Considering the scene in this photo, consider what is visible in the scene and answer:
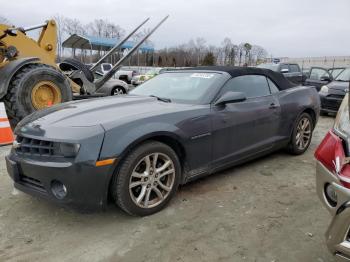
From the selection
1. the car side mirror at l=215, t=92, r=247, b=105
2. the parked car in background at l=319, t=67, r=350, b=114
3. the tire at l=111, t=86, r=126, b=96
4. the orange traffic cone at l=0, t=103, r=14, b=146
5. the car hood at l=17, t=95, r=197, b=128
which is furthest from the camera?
the tire at l=111, t=86, r=126, b=96

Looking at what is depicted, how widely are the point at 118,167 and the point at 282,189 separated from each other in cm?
208

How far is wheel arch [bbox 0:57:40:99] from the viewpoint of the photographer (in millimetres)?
6652

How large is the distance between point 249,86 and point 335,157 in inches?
97.9

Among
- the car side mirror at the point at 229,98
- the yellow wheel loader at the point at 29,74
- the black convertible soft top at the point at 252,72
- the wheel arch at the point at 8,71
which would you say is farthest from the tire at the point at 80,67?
the car side mirror at the point at 229,98

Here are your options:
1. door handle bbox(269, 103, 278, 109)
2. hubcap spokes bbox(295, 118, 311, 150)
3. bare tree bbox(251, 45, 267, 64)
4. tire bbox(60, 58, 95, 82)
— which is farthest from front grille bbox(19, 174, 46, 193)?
bare tree bbox(251, 45, 267, 64)

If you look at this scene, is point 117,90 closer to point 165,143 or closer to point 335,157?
point 165,143

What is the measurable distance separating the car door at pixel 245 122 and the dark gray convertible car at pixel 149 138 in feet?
0.04

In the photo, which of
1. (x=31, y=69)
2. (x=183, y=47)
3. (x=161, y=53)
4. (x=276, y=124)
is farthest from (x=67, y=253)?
(x=183, y=47)

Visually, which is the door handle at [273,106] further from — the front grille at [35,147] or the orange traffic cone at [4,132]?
the orange traffic cone at [4,132]

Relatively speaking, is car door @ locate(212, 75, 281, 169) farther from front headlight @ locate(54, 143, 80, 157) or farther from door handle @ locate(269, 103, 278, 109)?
front headlight @ locate(54, 143, 80, 157)

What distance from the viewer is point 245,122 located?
13.3 ft

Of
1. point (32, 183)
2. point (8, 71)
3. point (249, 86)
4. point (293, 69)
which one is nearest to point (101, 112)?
point (32, 183)

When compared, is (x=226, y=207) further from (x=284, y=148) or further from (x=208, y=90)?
(x=284, y=148)

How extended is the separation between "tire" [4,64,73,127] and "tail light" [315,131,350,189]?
20.0ft
